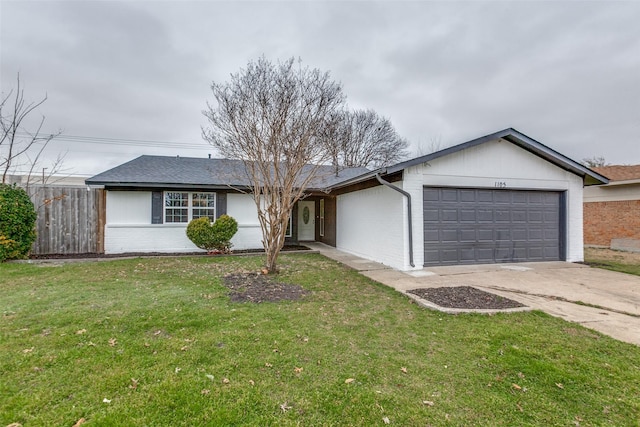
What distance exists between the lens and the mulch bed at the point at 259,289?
17.9 ft

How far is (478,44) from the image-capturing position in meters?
11.4

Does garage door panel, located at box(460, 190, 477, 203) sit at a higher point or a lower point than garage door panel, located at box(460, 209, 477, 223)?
higher

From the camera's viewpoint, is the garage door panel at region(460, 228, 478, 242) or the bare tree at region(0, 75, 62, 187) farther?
the bare tree at region(0, 75, 62, 187)

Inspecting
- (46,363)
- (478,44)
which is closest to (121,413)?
(46,363)

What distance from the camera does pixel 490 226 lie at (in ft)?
29.9

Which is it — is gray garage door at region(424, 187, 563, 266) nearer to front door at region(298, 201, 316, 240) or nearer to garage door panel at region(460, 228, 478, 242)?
garage door panel at region(460, 228, 478, 242)

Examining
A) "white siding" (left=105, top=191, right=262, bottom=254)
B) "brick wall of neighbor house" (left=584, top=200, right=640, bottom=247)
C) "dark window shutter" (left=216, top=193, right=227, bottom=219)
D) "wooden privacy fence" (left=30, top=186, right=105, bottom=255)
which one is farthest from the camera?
"brick wall of neighbor house" (left=584, top=200, right=640, bottom=247)

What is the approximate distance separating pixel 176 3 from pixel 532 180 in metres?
11.7

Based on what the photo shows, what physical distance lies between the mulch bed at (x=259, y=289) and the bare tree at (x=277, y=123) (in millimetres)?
821

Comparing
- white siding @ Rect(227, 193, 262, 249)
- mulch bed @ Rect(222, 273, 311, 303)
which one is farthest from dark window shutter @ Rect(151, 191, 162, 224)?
mulch bed @ Rect(222, 273, 311, 303)

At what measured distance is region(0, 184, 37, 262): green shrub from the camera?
8.38 meters

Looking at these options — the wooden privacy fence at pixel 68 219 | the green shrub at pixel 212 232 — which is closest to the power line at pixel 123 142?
the wooden privacy fence at pixel 68 219

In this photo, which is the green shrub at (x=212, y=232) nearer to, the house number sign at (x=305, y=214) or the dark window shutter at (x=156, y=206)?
the dark window shutter at (x=156, y=206)

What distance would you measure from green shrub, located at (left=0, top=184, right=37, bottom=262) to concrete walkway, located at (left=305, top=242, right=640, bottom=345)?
9180 millimetres
